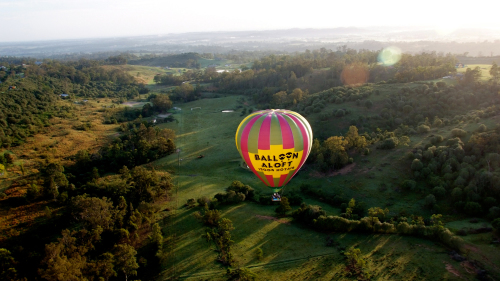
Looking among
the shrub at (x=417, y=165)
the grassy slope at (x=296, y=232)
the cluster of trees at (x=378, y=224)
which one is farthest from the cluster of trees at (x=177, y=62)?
the cluster of trees at (x=378, y=224)

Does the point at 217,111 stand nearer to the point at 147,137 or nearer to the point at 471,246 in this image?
the point at 147,137

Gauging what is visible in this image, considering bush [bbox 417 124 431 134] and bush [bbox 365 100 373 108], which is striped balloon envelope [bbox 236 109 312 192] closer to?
bush [bbox 417 124 431 134]

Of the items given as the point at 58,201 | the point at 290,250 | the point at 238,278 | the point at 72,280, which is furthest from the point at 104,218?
the point at 290,250

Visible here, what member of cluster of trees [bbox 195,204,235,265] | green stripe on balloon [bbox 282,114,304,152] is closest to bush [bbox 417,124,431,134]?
green stripe on balloon [bbox 282,114,304,152]

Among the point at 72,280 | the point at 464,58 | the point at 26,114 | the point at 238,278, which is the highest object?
the point at 464,58

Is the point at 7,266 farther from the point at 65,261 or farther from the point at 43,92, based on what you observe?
the point at 43,92

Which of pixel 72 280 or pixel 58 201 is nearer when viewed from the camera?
pixel 72 280

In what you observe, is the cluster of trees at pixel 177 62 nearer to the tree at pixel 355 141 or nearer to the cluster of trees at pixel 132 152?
the cluster of trees at pixel 132 152
